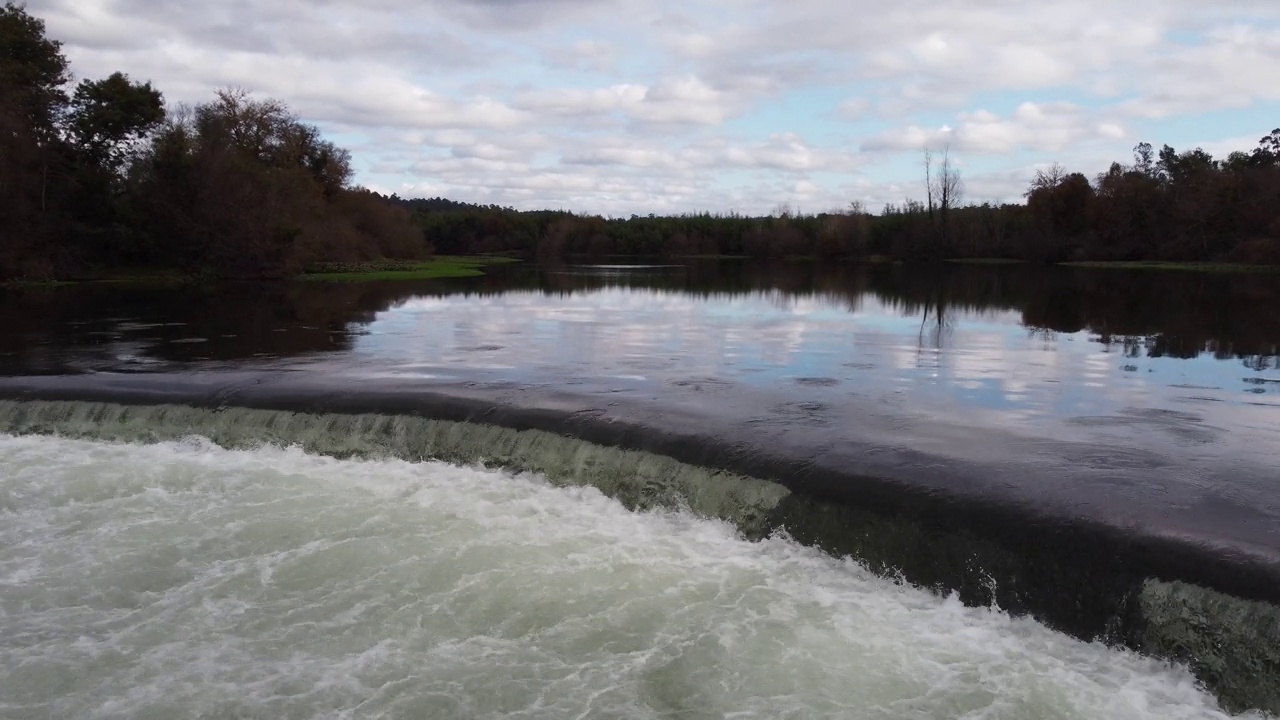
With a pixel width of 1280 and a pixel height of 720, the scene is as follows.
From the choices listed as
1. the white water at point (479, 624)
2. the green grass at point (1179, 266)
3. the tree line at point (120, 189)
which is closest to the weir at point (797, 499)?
the white water at point (479, 624)

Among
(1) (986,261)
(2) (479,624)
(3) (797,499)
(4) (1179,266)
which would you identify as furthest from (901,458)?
(1) (986,261)

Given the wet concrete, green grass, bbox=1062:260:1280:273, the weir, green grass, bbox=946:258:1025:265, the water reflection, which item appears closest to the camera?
the weir

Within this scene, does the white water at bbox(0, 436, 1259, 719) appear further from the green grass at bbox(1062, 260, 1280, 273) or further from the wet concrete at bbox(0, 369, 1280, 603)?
the green grass at bbox(1062, 260, 1280, 273)

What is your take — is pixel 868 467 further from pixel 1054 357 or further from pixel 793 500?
pixel 1054 357

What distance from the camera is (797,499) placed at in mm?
9805

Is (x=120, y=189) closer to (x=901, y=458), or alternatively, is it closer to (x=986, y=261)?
(x=901, y=458)

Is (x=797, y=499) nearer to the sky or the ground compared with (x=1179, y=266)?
nearer to the sky

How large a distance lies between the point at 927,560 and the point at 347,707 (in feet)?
17.7

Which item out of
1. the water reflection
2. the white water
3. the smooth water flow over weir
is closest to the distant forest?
the water reflection

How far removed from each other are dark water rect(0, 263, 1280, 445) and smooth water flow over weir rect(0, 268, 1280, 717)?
22cm

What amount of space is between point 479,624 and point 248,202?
1848 inches

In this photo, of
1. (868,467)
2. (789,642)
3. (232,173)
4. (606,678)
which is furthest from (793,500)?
(232,173)

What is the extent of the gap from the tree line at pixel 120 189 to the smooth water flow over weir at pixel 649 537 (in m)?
31.8

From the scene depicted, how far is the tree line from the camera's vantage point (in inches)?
1706
